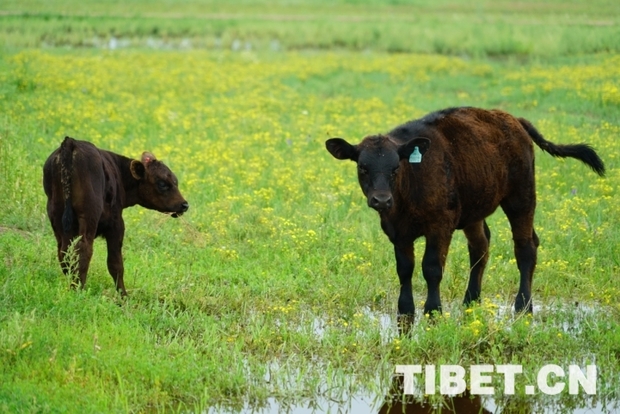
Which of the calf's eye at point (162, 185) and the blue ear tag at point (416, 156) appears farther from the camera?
the calf's eye at point (162, 185)

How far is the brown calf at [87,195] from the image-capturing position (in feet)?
29.2

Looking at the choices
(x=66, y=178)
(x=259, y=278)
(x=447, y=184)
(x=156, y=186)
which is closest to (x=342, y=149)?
(x=447, y=184)

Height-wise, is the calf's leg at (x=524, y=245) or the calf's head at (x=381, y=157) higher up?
the calf's head at (x=381, y=157)

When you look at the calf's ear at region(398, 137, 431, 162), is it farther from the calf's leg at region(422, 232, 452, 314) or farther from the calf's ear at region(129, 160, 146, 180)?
the calf's ear at region(129, 160, 146, 180)

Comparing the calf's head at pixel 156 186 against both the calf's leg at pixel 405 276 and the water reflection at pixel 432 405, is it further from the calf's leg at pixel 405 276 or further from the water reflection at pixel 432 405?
the water reflection at pixel 432 405

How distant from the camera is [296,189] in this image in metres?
14.2

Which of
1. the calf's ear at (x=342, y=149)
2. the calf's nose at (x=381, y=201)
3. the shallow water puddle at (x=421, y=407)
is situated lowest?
the shallow water puddle at (x=421, y=407)

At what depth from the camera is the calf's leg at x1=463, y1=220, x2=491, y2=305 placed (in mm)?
10094

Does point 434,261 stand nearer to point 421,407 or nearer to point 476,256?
point 476,256

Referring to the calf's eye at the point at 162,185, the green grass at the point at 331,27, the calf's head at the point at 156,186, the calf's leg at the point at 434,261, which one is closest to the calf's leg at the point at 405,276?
the calf's leg at the point at 434,261

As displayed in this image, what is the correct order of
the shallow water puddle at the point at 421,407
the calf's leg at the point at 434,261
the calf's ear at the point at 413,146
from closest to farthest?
1. the shallow water puddle at the point at 421,407
2. the calf's ear at the point at 413,146
3. the calf's leg at the point at 434,261

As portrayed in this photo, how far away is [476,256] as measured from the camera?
33.7 feet

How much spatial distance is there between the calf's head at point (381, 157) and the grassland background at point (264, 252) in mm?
1281

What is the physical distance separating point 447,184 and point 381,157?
0.79 metres
